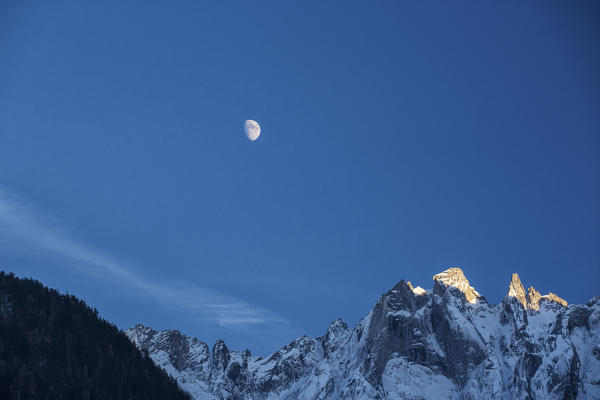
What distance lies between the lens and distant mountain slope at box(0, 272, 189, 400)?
427 ft

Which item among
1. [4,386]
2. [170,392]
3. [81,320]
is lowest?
[4,386]

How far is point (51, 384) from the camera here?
132125mm

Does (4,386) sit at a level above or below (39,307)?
below

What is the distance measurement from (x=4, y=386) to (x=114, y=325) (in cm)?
5311

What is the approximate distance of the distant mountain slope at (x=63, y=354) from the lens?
130125 millimetres

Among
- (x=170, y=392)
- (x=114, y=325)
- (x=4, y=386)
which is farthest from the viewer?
(x=114, y=325)

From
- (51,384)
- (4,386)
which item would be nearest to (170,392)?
(51,384)

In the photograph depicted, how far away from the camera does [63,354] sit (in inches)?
5738

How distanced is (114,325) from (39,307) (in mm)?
22286

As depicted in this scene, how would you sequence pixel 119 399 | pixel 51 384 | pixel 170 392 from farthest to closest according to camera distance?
pixel 170 392 < pixel 119 399 < pixel 51 384

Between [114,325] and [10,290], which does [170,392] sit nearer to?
[114,325]

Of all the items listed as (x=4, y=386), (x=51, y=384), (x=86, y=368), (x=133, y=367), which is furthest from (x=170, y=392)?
(x=4, y=386)

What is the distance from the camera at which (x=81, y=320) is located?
532 ft

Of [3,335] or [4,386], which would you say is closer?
[4,386]
